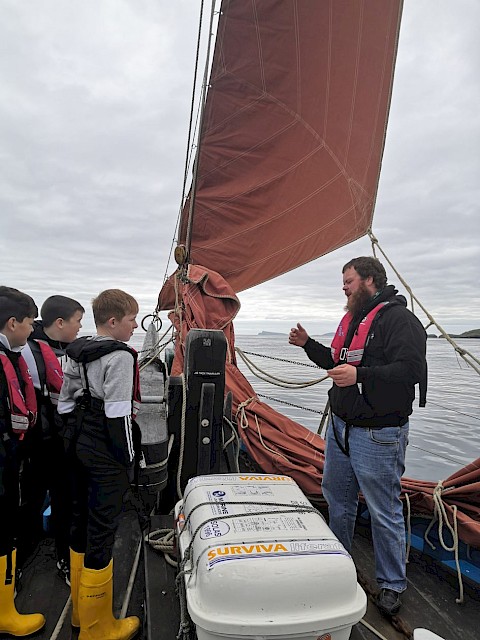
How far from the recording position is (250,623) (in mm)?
1070

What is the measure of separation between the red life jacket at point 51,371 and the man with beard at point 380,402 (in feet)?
4.22

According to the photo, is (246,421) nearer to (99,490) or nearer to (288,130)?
(99,490)

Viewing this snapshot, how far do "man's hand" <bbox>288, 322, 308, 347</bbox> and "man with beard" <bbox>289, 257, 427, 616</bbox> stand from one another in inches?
16.3

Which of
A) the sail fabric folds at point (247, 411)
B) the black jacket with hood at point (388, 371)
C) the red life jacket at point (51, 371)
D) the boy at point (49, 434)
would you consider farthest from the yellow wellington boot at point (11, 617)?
the black jacket with hood at point (388, 371)

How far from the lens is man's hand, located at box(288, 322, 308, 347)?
2.42 meters

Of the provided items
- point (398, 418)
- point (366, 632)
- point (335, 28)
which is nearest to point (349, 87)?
point (335, 28)

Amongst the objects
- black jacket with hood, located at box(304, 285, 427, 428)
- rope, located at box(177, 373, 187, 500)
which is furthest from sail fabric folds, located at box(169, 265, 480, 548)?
black jacket with hood, located at box(304, 285, 427, 428)

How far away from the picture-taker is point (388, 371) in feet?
5.72

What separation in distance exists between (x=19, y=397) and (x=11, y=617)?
2.80 feet

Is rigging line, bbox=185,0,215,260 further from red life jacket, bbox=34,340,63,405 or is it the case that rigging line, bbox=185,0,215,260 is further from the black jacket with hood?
the black jacket with hood

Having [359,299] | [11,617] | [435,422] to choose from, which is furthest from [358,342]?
[435,422]

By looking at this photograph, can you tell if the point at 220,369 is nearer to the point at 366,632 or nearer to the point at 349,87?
the point at 366,632

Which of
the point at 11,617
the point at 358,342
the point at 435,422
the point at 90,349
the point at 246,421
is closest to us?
the point at 90,349

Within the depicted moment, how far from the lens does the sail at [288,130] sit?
127 inches
